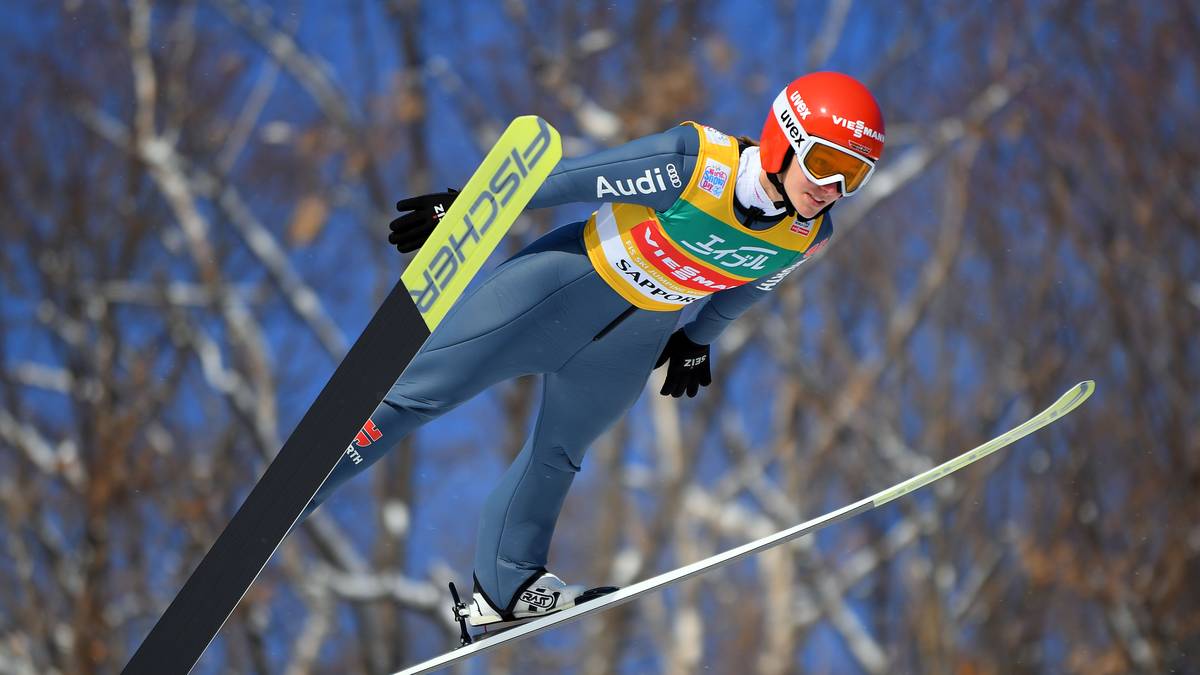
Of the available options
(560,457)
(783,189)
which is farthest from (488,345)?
(783,189)

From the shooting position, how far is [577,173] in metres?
2.86

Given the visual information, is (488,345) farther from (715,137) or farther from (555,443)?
(715,137)

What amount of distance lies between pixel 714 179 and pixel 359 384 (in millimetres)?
897

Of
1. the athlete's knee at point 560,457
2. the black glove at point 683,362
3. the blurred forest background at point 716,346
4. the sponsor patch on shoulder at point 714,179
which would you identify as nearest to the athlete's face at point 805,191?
the sponsor patch on shoulder at point 714,179

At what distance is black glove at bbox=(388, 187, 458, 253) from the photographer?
9.17 ft

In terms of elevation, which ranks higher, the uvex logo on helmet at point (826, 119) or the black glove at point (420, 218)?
the black glove at point (420, 218)

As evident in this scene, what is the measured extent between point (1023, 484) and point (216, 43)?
7810mm

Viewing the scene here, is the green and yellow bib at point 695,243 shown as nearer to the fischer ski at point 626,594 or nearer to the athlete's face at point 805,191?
the athlete's face at point 805,191

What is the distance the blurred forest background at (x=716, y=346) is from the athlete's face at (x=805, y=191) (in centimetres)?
725

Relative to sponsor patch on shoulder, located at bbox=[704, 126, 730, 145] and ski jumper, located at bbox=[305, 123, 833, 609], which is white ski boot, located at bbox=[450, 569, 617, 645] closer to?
ski jumper, located at bbox=[305, 123, 833, 609]

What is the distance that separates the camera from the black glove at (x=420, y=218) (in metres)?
2.79

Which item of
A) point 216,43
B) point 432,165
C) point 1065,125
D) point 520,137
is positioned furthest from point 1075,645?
point 520,137

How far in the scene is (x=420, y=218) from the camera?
281cm

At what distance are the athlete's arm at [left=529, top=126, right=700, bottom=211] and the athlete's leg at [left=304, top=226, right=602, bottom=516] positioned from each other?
0.75ft
